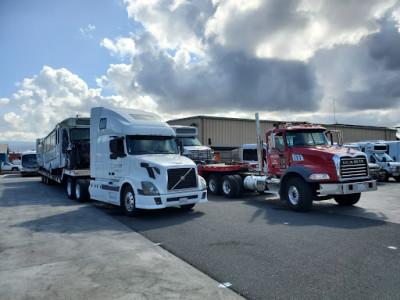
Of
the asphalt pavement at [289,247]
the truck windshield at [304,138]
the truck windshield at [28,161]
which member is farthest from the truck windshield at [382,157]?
the truck windshield at [28,161]

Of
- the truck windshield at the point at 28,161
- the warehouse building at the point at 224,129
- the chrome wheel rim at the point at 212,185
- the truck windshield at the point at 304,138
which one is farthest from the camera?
the truck windshield at the point at 28,161

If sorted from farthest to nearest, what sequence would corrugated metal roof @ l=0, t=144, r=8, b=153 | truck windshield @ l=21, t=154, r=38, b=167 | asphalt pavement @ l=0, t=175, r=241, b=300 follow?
corrugated metal roof @ l=0, t=144, r=8, b=153
truck windshield @ l=21, t=154, r=38, b=167
asphalt pavement @ l=0, t=175, r=241, b=300

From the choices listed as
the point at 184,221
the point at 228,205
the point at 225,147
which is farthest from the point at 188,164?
the point at 225,147

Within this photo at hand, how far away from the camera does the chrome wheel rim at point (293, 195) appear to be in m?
10.2

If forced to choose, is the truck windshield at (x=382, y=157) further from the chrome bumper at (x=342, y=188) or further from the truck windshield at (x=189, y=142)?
the chrome bumper at (x=342, y=188)

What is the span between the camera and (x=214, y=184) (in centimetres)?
1447

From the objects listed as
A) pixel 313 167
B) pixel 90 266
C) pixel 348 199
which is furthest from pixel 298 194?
pixel 90 266

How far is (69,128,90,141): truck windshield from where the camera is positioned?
1488cm

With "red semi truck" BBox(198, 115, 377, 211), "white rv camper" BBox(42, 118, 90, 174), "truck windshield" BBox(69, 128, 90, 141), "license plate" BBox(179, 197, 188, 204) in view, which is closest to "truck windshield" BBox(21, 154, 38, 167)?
"white rv camper" BBox(42, 118, 90, 174)

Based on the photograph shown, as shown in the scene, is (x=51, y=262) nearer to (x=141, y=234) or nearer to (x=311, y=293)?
(x=141, y=234)

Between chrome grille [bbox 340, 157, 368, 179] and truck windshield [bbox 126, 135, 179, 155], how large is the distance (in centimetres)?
Answer: 518

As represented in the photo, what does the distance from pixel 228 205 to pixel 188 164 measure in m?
2.72

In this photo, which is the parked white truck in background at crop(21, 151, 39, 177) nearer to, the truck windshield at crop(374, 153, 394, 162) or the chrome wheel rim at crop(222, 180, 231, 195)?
the chrome wheel rim at crop(222, 180, 231, 195)

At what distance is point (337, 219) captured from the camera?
886 cm
